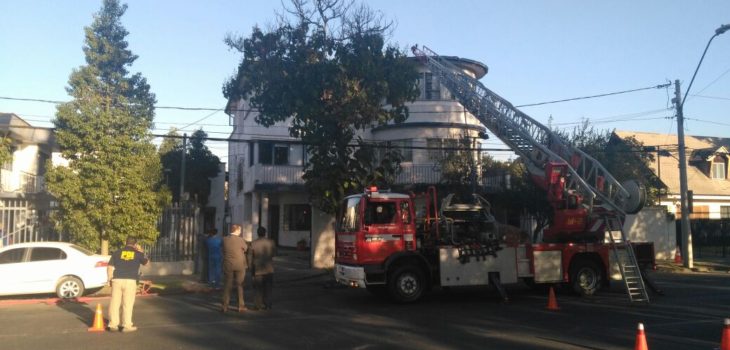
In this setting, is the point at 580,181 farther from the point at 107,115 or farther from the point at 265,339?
the point at 107,115

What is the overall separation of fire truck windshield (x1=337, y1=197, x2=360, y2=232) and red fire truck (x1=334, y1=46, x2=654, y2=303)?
25 mm

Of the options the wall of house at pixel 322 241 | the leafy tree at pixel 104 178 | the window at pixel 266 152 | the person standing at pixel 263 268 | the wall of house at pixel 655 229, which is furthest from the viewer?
the window at pixel 266 152

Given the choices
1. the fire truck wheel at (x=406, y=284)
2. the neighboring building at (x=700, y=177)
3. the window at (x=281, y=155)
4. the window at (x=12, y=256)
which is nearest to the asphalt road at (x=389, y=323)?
the fire truck wheel at (x=406, y=284)

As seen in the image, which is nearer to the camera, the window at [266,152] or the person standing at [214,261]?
the person standing at [214,261]

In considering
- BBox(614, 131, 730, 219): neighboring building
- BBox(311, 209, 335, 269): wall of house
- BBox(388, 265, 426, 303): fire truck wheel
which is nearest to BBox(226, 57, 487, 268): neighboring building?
BBox(311, 209, 335, 269): wall of house

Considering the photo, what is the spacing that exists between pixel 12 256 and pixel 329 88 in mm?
10141

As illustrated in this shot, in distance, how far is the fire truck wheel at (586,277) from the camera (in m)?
15.6

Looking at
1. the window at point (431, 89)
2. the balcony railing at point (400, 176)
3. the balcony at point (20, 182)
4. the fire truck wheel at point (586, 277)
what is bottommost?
the fire truck wheel at point (586, 277)

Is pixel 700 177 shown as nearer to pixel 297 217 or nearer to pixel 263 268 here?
pixel 297 217

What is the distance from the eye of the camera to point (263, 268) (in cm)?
1308

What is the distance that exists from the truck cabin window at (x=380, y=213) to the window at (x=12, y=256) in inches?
347

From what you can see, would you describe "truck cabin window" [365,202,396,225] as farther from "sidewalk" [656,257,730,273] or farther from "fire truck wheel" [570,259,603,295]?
"sidewalk" [656,257,730,273]

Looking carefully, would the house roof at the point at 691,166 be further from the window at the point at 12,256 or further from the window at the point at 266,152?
the window at the point at 12,256

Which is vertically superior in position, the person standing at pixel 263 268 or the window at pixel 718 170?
the window at pixel 718 170
